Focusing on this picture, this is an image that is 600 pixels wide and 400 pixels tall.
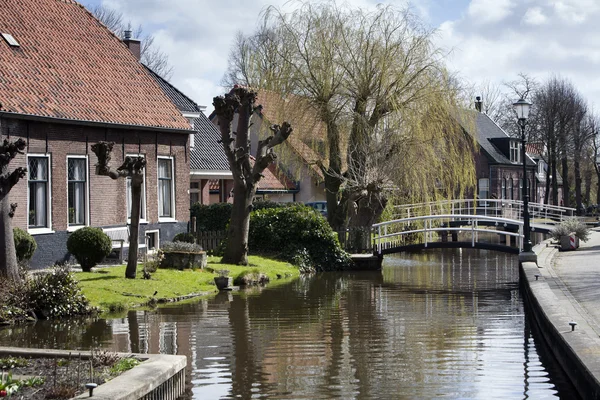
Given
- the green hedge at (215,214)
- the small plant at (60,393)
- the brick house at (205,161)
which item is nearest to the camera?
the small plant at (60,393)

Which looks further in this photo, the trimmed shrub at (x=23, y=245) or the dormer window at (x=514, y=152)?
the dormer window at (x=514, y=152)

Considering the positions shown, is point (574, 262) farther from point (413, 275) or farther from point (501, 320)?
point (501, 320)

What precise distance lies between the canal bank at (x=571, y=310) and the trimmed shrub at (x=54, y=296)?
7.98 m

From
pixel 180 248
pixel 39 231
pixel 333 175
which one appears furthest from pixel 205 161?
pixel 39 231

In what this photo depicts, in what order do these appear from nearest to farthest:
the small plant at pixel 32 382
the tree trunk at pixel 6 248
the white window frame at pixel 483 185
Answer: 1. the small plant at pixel 32 382
2. the tree trunk at pixel 6 248
3. the white window frame at pixel 483 185

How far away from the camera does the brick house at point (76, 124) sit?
858 inches

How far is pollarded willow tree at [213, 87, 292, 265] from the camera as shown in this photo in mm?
23797

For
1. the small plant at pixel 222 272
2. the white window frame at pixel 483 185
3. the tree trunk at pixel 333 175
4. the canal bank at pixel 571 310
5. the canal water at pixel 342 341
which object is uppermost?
the white window frame at pixel 483 185

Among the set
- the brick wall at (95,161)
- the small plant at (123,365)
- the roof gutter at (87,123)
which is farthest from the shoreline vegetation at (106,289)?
the small plant at (123,365)

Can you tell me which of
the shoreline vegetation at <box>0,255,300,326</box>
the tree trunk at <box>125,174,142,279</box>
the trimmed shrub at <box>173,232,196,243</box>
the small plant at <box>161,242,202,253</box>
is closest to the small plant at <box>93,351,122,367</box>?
the shoreline vegetation at <box>0,255,300,326</box>

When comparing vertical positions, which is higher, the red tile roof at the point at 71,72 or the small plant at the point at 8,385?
the red tile roof at the point at 71,72

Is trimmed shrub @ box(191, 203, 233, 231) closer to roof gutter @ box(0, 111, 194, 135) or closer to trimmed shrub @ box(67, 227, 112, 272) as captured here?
roof gutter @ box(0, 111, 194, 135)

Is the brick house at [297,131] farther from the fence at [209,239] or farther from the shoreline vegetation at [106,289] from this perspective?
the shoreline vegetation at [106,289]

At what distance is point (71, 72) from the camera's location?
81.0ft
